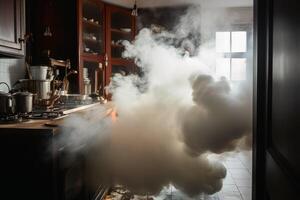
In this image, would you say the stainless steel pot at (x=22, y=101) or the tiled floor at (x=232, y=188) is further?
the tiled floor at (x=232, y=188)

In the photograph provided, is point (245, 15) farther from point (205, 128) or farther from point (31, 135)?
point (31, 135)

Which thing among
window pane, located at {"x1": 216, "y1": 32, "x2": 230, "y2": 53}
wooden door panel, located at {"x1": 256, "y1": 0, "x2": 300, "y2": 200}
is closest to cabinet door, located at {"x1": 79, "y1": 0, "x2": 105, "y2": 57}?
window pane, located at {"x1": 216, "y1": 32, "x2": 230, "y2": 53}

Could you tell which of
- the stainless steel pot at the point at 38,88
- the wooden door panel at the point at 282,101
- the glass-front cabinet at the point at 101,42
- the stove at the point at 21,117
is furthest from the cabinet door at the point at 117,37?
the wooden door panel at the point at 282,101

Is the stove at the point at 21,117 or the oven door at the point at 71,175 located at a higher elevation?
the stove at the point at 21,117

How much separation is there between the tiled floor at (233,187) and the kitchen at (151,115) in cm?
2

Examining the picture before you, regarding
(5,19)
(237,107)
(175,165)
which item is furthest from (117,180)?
(5,19)

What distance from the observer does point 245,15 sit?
4043 mm

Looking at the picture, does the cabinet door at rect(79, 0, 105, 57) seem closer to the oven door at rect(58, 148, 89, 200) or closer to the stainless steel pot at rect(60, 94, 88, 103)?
the stainless steel pot at rect(60, 94, 88, 103)

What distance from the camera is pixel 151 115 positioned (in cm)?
227

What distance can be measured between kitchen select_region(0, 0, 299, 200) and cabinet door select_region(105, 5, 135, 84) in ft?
1.04

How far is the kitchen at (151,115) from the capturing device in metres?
0.89

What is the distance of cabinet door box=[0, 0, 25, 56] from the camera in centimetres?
201

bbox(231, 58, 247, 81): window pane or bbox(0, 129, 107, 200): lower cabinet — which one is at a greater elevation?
bbox(231, 58, 247, 81): window pane

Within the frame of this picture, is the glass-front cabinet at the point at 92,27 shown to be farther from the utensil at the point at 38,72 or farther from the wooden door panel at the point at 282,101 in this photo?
the wooden door panel at the point at 282,101
